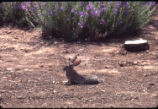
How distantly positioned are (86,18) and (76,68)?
1773 millimetres

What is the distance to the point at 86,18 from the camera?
258 inches

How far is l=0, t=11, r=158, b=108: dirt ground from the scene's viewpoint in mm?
3914

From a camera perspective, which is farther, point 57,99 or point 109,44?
point 109,44

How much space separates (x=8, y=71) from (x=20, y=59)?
0.64 m

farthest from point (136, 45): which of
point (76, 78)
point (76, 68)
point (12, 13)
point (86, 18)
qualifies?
point (12, 13)

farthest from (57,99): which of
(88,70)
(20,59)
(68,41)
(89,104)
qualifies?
(68,41)

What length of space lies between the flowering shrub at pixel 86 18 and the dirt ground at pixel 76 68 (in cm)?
33

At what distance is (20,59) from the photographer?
5.60 m

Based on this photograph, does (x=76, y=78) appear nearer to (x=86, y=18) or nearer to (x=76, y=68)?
(x=76, y=68)

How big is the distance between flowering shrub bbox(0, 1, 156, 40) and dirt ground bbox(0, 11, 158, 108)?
327 millimetres

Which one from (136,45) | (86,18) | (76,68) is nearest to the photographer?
(76,68)

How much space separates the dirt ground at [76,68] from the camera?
391 centimetres

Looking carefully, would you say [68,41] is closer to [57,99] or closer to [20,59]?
[20,59]

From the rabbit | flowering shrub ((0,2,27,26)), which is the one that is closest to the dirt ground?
the rabbit
